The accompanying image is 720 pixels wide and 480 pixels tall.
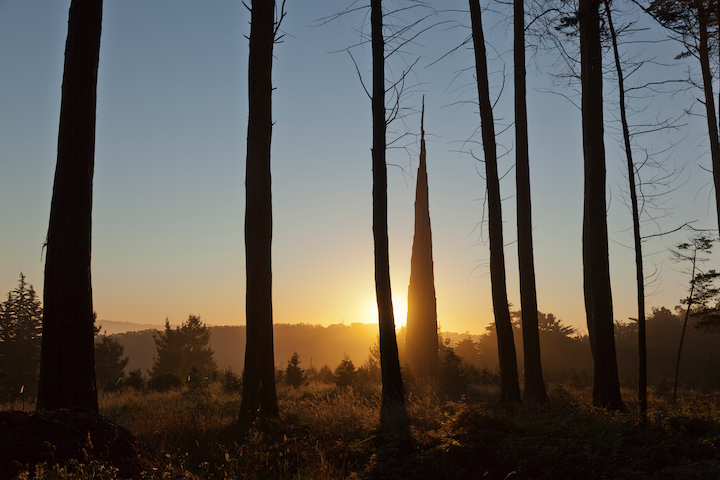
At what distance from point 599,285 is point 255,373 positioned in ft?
22.5

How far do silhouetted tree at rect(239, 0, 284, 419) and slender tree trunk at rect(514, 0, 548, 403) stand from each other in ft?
21.6

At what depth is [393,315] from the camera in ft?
35.6

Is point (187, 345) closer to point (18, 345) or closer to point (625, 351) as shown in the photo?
point (18, 345)

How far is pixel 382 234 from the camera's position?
36.8 ft

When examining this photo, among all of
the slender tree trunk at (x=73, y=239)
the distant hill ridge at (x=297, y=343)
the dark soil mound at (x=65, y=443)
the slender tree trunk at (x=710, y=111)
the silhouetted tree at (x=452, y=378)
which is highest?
the slender tree trunk at (x=710, y=111)

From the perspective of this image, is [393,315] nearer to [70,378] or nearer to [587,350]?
[70,378]

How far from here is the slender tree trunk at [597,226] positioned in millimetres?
9195

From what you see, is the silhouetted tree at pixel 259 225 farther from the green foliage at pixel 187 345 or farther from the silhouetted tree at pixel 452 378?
the green foliage at pixel 187 345

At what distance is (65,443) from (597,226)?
9.42 meters

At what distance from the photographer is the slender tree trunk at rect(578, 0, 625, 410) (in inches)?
362

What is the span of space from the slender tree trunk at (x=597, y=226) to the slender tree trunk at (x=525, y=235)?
226 cm

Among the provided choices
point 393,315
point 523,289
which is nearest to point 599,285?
point 523,289

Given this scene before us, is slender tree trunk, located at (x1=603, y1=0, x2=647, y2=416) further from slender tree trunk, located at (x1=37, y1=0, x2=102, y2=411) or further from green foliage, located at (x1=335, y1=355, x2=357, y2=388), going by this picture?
green foliage, located at (x1=335, y1=355, x2=357, y2=388)

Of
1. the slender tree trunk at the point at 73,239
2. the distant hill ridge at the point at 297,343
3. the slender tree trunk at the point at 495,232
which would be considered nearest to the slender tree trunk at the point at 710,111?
the slender tree trunk at the point at 495,232
